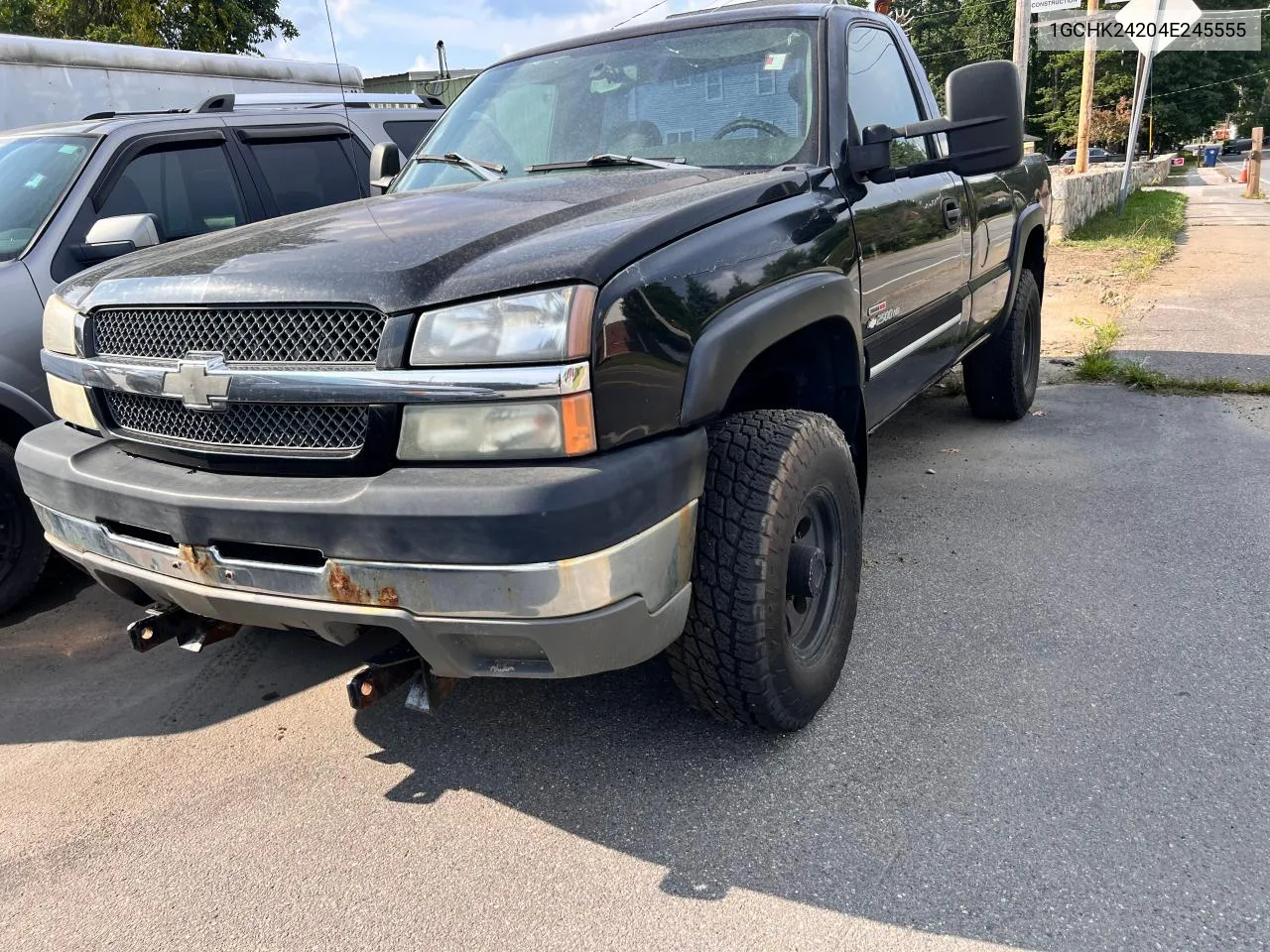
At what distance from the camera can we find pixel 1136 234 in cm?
1424

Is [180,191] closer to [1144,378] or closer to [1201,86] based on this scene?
[1144,378]

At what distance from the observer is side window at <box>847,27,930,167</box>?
341cm

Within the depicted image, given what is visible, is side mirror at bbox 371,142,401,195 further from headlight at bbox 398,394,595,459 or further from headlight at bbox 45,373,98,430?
headlight at bbox 398,394,595,459

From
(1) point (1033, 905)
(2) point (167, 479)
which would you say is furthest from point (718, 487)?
(2) point (167, 479)

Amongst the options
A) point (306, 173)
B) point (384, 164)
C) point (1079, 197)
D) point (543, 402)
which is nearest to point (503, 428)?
point (543, 402)

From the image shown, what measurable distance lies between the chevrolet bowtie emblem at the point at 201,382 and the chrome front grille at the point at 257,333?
3cm

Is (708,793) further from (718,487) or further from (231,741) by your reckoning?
→ (231,741)

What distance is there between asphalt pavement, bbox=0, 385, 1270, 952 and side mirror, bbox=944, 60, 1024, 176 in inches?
56.7

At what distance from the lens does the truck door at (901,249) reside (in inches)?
127

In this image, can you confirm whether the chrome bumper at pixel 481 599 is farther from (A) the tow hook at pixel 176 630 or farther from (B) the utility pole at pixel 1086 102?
(B) the utility pole at pixel 1086 102

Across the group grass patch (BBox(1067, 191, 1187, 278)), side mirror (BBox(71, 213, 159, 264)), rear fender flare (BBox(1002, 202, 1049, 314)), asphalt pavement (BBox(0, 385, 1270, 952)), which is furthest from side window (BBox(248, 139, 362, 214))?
grass patch (BBox(1067, 191, 1187, 278))

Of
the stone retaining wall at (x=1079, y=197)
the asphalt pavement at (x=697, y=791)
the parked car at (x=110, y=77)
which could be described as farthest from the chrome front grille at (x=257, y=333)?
the stone retaining wall at (x=1079, y=197)

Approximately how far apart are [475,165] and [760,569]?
1.85 m

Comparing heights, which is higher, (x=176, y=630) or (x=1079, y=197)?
(x=176, y=630)
